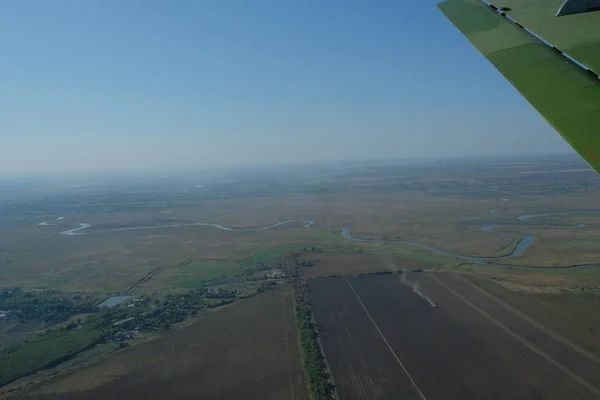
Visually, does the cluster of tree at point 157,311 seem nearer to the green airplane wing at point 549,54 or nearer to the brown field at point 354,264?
the brown field at point 354,264

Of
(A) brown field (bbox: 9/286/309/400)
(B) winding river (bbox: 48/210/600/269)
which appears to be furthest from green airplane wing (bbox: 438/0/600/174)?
(B) winding river (bbox: 48/210/600/269)

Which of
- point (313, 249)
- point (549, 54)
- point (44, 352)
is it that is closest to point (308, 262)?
point (313, 249)

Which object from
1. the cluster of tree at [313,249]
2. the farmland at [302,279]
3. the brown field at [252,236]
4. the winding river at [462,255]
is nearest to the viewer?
the farmland at [302,279]

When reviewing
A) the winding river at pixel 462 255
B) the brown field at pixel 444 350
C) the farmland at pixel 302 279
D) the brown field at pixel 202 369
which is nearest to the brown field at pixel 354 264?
the farmland at pixel 302 279

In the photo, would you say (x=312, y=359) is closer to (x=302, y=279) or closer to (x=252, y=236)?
(x=302, y=279)

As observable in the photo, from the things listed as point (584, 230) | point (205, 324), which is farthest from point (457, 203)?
point (205, 324)

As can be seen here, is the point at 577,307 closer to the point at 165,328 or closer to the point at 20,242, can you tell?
the point at 165,328
